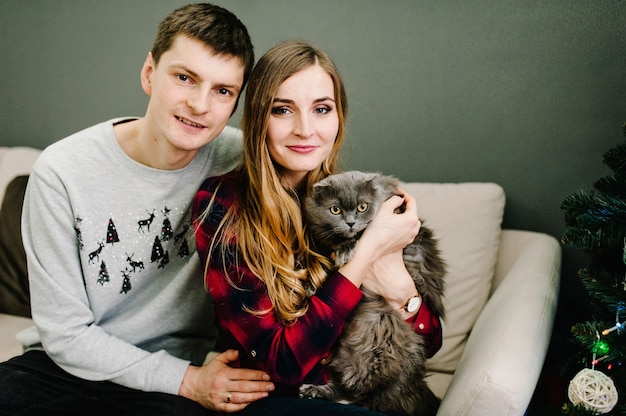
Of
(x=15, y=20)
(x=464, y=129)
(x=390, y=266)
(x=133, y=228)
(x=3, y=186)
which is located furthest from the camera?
(x=15, y=20)

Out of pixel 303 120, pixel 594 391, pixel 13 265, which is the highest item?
pixel 303 120

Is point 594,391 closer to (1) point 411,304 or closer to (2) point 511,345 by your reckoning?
(2) point 511,345

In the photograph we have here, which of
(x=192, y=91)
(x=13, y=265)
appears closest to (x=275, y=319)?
(x=192, y=91)

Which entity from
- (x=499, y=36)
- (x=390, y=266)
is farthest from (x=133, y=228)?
(x=499, y=36)

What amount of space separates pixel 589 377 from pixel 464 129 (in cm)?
117

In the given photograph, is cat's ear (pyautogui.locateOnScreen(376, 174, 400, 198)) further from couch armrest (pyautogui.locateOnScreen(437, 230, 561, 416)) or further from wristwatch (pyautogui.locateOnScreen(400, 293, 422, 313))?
couch armrest (pyautogui.locateOnScreen(437, 230, 561, 416))

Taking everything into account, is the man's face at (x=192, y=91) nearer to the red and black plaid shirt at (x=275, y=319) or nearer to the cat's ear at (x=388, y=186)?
the red and black plaid shirt at (x=275, y=319)

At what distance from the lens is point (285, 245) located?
140 cm

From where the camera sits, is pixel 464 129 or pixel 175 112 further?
pixel 464 129

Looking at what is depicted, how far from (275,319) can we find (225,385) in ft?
0.87

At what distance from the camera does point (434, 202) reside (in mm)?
1940

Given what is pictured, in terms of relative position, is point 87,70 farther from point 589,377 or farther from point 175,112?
point 589,377

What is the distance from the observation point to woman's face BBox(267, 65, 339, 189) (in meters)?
1.36

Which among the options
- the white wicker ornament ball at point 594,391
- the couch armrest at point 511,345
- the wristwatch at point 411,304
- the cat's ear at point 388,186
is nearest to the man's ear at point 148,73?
the cat's ear at point 388,186
